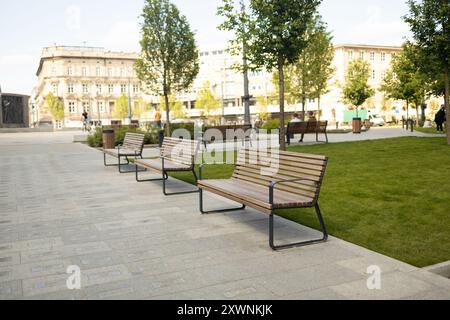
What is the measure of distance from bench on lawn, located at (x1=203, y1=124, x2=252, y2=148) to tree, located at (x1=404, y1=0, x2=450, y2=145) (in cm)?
826

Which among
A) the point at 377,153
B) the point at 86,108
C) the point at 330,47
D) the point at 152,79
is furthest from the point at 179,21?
the point at 86,108

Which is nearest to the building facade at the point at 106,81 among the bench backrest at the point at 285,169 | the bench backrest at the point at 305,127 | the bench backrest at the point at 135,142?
the bench backrest at the point at 305,127

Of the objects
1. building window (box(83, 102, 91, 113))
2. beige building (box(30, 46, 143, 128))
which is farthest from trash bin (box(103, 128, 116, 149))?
building window (box(83, 102, 91, 113))

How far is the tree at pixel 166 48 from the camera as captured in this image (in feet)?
72.0

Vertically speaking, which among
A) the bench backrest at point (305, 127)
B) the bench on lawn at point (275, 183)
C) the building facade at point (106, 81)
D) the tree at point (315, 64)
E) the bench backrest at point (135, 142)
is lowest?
the bench on lawn at point (275, 183)

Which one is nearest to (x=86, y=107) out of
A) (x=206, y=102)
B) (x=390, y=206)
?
(x=206, y=102)

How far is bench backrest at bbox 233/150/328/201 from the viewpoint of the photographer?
494 centimetres

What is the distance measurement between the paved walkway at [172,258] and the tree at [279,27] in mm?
8753

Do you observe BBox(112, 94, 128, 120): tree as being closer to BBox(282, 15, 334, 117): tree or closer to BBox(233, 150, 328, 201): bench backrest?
BBox(282, 15, 334, 117): tree

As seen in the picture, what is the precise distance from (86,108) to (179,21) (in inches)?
3139

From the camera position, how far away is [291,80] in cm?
3819

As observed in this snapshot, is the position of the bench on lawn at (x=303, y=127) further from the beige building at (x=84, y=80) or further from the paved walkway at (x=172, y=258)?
the beige building at (x=84, y=80)
